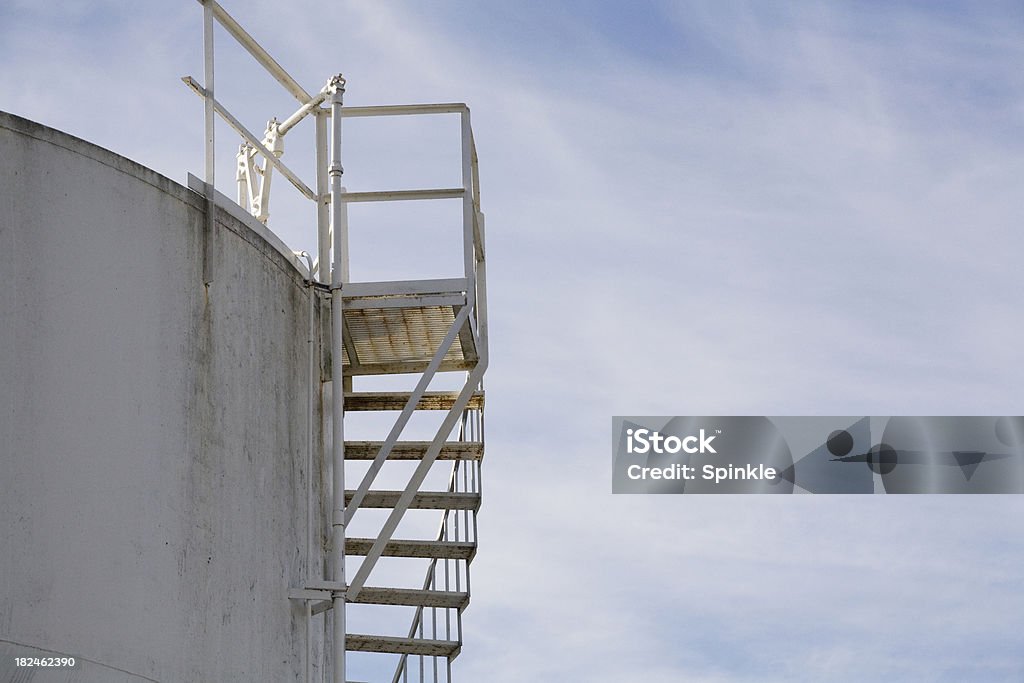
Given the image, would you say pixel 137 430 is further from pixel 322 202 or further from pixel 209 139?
pixel 322 202

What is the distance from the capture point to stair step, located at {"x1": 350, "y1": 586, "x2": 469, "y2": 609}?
13000 millimetres

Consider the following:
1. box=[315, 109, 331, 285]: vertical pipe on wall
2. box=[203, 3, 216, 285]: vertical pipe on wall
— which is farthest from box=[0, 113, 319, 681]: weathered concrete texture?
box=[315, 109, 331, 285]: vertical pipe on wall

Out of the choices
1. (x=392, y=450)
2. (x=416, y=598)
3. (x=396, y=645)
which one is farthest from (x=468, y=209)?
(x=396, y=645)

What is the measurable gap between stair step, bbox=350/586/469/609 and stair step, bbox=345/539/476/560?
30 centimetres

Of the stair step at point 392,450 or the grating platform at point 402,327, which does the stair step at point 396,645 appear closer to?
the stair step at point 392,450

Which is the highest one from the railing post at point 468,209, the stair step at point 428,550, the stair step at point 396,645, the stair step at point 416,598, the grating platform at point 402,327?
the railing post at point 468,209

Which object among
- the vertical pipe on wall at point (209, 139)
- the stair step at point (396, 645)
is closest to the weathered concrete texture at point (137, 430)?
the vertical pipe on wall at point (209, 139)

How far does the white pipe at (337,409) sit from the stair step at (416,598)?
150 cm

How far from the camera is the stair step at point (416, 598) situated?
1300cm

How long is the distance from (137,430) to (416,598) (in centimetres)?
436

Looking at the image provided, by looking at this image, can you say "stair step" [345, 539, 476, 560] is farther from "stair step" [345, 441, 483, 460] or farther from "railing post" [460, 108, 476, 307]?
"railing post" [460, 108, 476, 307]

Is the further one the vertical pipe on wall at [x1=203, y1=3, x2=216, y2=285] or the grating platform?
the grating platform

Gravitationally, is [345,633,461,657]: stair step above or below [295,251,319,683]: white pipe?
below

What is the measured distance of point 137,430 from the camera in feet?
30.5
